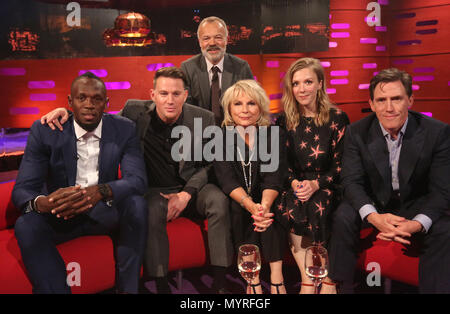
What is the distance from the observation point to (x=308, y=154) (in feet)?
8.84

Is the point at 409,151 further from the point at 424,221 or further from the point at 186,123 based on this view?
the point at 186,123

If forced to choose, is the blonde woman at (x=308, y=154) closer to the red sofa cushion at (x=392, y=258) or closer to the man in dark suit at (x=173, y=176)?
the red sofa cushion at (x=392, y=258)

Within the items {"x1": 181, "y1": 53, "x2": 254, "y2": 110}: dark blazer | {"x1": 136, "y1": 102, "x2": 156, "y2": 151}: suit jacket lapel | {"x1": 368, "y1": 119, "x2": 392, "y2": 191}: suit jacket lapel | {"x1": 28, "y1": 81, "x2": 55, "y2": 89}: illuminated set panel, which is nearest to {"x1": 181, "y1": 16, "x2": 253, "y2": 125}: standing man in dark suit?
{"x1": 181, "y1": 53, "x2": 254, "y2": 110}: dark blazer

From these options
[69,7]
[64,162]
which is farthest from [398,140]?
[69,7]

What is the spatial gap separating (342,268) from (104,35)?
3.95m

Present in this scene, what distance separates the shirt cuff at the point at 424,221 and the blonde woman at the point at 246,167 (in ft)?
2.48

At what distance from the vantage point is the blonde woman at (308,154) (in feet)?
8.11

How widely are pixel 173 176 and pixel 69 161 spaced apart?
2.25ft

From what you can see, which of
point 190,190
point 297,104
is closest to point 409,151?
point 297,104

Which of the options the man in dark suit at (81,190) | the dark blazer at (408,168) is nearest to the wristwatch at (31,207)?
the man in dark suit at (81,190)

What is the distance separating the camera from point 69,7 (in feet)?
15.7

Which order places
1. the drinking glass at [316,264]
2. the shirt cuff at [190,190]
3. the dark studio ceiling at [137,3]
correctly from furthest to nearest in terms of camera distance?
the dark studio ceiling at [137,3], the shirt cuff at [190,190], the drinking glass at [316,264]

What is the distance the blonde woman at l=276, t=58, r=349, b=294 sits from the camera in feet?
8.11
